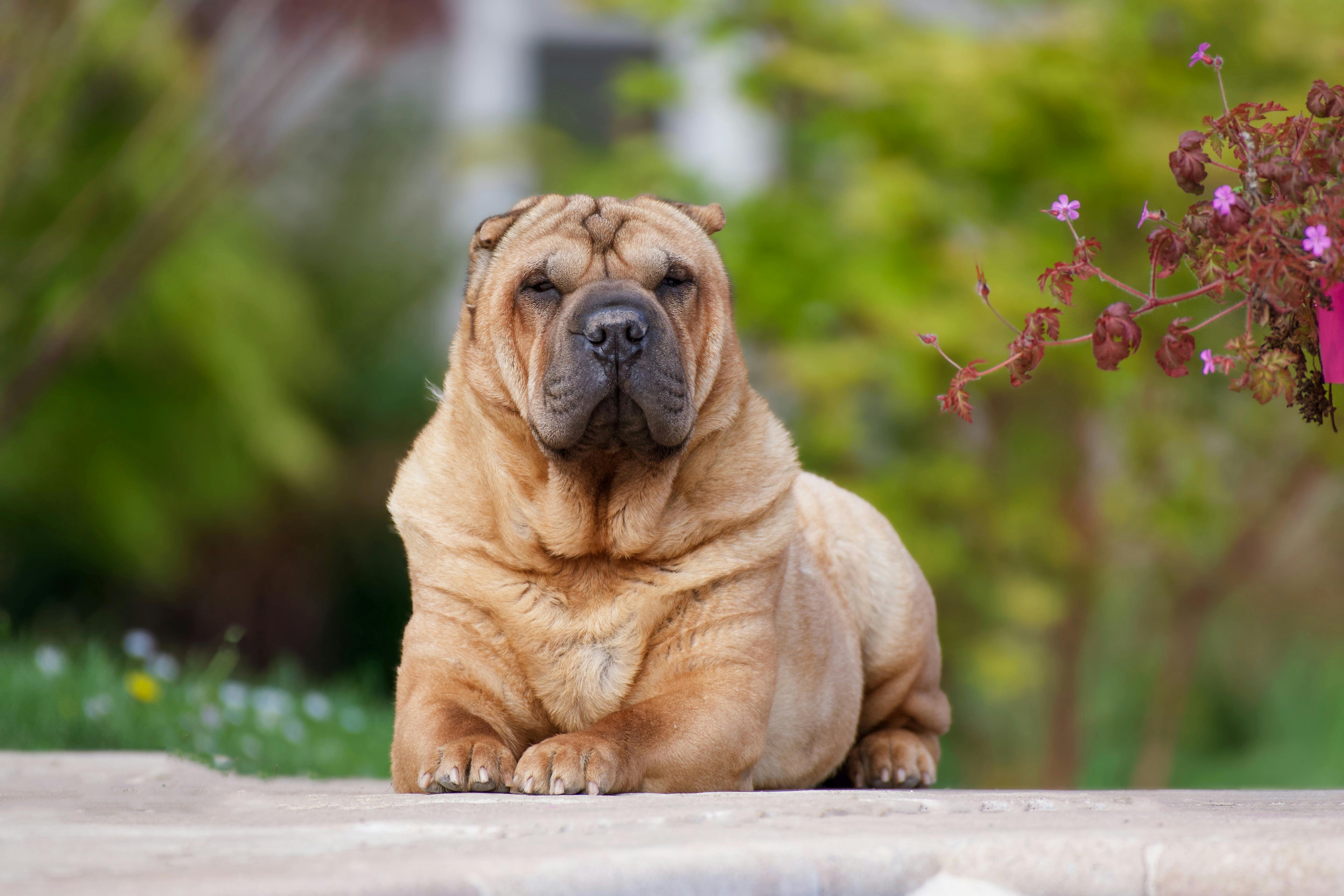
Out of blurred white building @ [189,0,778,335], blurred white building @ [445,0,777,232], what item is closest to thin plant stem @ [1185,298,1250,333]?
blurred white building @ [189,0,778,335]

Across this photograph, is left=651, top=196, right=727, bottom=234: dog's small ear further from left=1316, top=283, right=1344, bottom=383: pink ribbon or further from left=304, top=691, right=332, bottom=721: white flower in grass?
left=304, top=691, right=332, bottom=721: white flower in grass

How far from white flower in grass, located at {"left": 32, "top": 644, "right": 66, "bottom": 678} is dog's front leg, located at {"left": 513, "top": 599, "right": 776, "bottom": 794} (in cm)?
253

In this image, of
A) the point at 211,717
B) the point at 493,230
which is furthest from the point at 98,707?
the point at 493,230

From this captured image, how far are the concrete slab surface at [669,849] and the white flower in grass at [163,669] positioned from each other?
2.67 meters

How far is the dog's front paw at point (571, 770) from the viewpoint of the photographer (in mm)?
2680

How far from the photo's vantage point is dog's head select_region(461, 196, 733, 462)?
3.04 meters

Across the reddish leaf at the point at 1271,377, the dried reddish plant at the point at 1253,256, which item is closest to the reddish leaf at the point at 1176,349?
the dried reddish plant at the point at 1253,256

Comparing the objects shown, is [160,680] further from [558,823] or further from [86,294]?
[558,823]

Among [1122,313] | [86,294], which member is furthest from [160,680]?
[1122,313]

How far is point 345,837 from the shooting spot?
84.0 inches

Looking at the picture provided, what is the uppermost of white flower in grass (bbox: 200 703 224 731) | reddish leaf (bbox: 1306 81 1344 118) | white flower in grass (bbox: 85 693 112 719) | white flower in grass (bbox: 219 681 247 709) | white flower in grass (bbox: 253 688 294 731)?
reddish leaf (bbox: 1306 81 1344 118)

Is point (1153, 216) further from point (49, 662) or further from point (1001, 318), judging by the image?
point (49, 662)

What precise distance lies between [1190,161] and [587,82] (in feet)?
30.8

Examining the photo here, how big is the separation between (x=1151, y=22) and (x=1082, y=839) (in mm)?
6005
